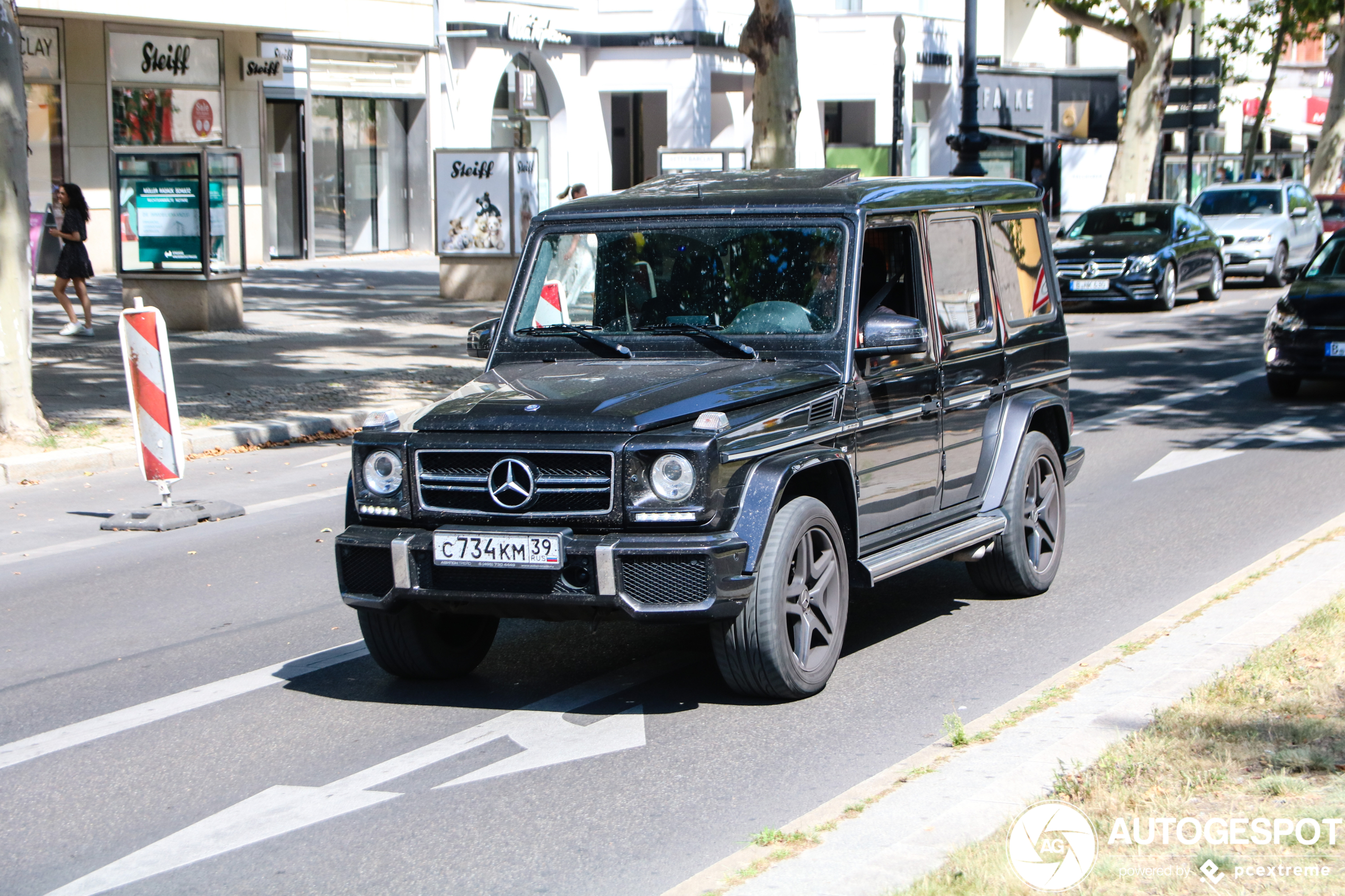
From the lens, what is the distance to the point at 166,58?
27.6 metres

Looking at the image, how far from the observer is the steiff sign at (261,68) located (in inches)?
1153

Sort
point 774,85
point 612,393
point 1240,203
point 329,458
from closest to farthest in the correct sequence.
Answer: point 612,393 → point 329,458 → point 774,85 → point 1240,203

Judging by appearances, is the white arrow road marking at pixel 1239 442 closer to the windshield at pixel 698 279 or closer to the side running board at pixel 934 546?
the side running board at pixel 934 546

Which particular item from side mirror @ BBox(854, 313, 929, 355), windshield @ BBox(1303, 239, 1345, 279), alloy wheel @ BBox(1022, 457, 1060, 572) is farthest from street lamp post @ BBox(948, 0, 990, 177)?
side mirror @ BBox(854, 313, 929, 355)

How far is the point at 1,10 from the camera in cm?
1216

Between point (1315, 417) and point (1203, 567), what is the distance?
21.8 feet

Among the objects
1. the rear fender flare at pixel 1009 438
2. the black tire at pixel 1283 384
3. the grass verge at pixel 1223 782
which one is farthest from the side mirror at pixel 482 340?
the black tire at pixel 1283 384

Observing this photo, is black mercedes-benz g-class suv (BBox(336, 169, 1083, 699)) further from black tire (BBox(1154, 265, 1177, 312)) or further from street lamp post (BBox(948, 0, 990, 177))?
black tire (BBox(1154, 265, 1177, 312))

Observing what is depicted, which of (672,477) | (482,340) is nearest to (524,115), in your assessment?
(482,340)

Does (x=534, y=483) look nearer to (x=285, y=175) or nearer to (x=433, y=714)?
(x=433, y=714)

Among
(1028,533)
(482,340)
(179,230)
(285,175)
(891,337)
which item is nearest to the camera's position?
(891,337)

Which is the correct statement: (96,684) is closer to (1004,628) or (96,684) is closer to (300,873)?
(300,873)

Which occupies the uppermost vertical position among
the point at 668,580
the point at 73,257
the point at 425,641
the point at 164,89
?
the point at 164,89

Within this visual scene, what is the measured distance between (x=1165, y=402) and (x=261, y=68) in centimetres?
1962
